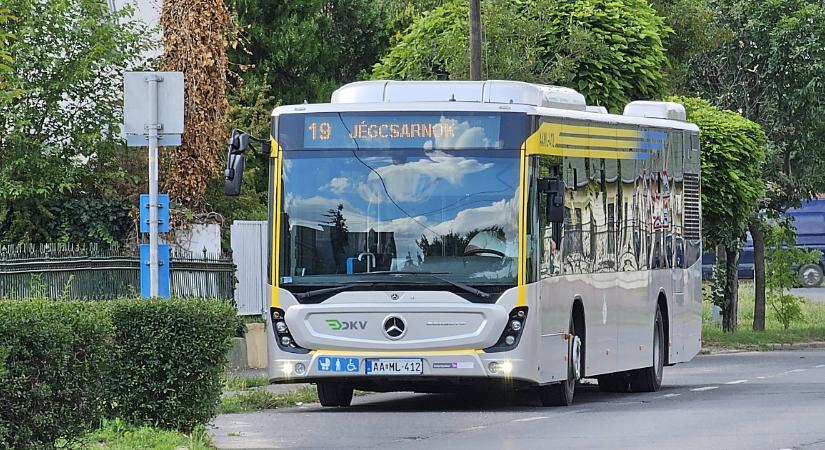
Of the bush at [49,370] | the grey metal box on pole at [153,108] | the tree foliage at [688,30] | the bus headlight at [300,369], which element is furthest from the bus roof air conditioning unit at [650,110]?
the bush at [49,370]

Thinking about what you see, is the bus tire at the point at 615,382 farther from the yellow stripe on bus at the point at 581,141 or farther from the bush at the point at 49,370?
the bush at the point at 49,370

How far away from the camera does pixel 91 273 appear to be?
2141 cm

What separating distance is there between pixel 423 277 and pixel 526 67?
38.4 feet

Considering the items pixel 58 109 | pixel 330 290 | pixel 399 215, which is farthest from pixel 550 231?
pixel 58 109

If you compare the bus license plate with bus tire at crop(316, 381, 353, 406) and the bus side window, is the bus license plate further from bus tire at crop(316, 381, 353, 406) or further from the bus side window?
the bus side window

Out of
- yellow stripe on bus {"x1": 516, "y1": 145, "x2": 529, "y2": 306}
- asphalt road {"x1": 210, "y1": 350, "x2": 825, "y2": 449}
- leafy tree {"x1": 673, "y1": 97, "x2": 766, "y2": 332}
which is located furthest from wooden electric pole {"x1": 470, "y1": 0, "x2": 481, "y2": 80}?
yellow stripe on bus {"x1": 516, "y1": 145, "x2": 529, "y2": 306}

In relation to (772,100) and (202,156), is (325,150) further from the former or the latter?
(772,100)

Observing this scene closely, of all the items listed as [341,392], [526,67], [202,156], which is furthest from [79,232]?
[341,392]

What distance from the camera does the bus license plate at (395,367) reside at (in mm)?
17656

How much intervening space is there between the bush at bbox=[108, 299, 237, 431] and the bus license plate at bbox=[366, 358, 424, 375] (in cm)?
387

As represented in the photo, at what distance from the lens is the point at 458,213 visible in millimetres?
17922

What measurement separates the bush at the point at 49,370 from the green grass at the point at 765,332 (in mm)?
23624

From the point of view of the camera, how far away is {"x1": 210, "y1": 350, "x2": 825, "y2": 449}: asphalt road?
14539mm

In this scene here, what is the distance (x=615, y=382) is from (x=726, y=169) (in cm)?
1077
